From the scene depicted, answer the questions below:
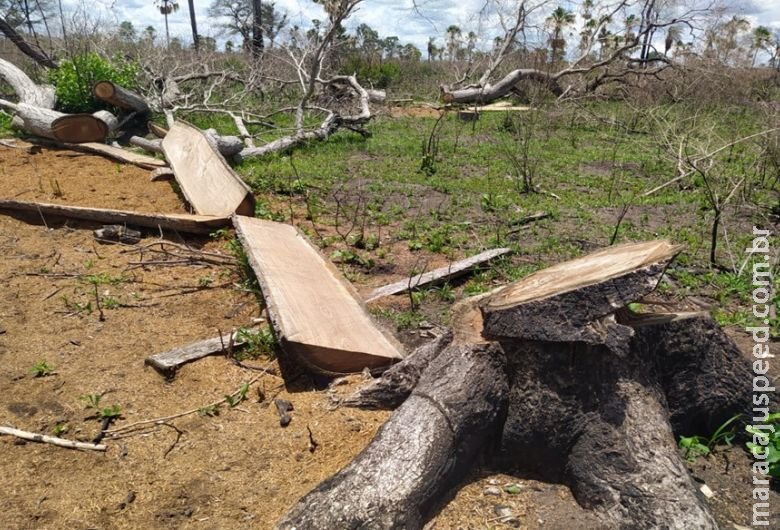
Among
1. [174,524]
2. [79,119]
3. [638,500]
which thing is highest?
[79,119]

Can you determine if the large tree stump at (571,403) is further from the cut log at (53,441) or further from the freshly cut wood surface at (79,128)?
the freshly cut wood surface at (79,128)

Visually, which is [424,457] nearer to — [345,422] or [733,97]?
[345,422]

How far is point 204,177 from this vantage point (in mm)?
6133

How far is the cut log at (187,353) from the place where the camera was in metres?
3.06

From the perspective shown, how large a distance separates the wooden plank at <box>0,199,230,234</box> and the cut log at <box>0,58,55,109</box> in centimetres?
483

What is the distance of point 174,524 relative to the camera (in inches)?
82.3

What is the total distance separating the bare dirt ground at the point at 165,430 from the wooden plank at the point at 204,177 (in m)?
1.22

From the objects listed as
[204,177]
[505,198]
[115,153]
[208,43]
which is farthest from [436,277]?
[208,43]

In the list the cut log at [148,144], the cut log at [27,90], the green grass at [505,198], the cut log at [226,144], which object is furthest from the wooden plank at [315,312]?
the cut log at [27,90]

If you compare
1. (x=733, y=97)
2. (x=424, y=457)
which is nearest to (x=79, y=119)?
(x=424, y=457)

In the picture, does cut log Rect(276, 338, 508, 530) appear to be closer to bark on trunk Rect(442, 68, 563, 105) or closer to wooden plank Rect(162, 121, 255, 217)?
wooden plank Rect(162, 121, 255, 217)

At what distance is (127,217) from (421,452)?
397cm

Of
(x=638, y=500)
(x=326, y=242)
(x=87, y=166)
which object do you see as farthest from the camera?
(x=87, y=166)

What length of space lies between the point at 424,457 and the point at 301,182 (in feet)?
16.9
